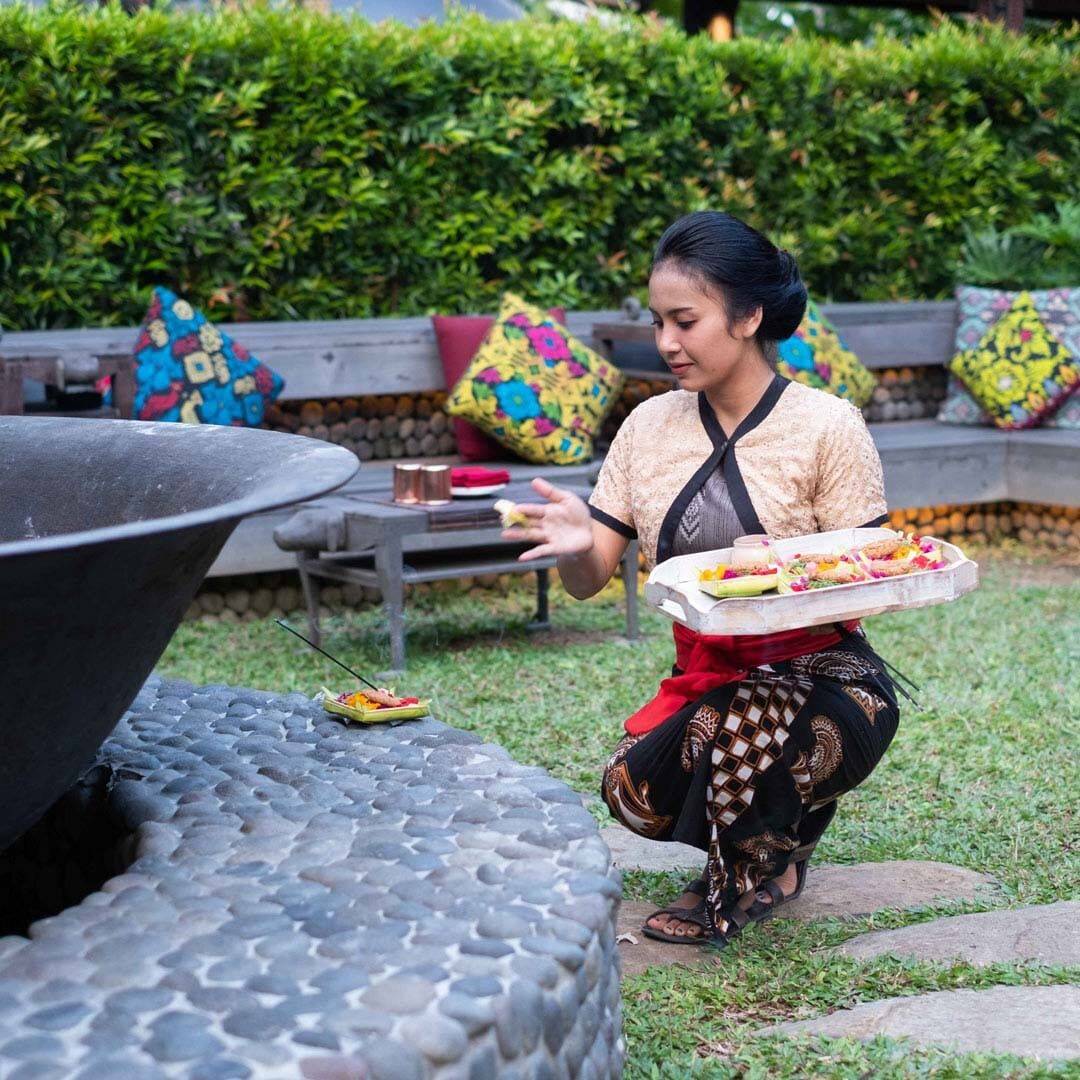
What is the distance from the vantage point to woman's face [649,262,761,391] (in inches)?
115

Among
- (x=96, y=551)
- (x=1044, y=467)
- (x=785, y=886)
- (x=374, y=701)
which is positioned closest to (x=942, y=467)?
(x=1044, y=467)

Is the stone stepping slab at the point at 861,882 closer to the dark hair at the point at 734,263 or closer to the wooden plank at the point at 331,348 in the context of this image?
the dark hair at the point at 734,263

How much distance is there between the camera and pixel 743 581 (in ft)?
8.63

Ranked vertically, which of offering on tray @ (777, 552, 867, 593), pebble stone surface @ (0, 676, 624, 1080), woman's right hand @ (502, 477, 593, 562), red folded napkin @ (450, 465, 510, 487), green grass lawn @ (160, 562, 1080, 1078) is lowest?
green grass lawn @ (160, 562, 1080, 1078)

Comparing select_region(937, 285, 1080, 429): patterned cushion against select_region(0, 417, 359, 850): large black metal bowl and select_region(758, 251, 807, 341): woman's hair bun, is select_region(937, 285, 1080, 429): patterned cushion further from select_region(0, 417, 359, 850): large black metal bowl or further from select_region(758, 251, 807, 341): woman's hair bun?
select_region(0, 417, 359, 850): large black metal bowl

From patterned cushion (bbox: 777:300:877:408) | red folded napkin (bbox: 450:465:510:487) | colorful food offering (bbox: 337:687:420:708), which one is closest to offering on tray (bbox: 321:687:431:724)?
colorful food offering (bbox: 337:687:420:708)

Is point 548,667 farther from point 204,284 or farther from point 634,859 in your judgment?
point 204,284

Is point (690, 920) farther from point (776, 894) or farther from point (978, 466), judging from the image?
point (978, 466)

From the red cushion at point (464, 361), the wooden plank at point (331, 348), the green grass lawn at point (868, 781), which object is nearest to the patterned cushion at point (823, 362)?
the green grass lawn at point (868, 781)

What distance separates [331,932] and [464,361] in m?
4.66

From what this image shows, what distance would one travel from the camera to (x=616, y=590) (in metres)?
6.43

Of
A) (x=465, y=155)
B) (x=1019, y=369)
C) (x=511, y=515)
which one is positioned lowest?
(x=1019, y=369)

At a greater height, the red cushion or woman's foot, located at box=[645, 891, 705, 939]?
the red cushion

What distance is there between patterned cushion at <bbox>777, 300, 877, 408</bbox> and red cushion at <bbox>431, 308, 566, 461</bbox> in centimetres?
128
